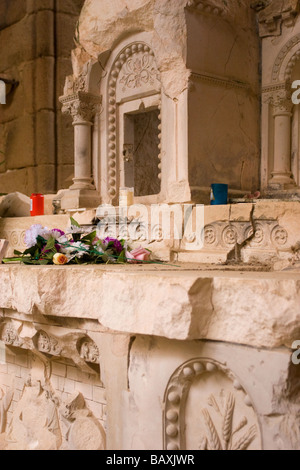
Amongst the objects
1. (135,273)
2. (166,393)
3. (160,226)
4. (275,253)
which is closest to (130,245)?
(160,226)

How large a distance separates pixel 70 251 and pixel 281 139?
8.38 feet

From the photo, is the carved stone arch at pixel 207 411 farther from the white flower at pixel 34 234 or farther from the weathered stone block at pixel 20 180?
the weathered stone block at pixel 20 180

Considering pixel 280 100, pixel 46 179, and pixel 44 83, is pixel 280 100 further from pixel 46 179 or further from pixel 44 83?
pixel 44 83

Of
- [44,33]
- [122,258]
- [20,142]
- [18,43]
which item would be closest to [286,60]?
[122,258]

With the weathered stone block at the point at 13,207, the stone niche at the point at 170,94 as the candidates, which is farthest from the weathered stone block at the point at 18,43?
the weathered stone block at the point at 13,207

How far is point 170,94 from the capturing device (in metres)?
4.38

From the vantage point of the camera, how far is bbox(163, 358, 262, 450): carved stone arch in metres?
1.96

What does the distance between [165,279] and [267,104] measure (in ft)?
10.7

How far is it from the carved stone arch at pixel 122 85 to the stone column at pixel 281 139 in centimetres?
114

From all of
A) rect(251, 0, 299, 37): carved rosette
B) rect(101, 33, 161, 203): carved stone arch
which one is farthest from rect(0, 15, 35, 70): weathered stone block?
rect(251, 0, 299, 37): carved rosette

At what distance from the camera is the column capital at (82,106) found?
5137 millimetres

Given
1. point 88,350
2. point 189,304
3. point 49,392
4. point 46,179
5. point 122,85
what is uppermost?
point 122,85

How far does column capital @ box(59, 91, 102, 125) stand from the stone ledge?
9.93 feet
